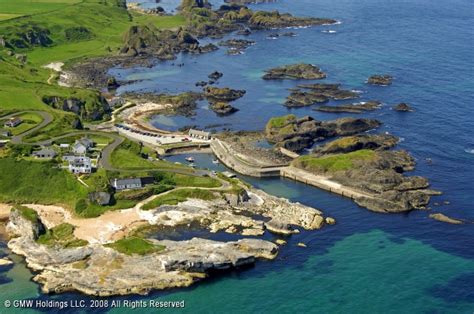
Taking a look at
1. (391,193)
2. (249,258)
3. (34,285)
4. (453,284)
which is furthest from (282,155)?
(34,285)

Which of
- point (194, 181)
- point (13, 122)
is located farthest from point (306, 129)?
point (13, 122)

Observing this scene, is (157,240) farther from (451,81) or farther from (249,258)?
(451,81)

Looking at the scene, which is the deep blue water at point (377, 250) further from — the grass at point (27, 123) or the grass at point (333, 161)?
the grass at point (27, 123)

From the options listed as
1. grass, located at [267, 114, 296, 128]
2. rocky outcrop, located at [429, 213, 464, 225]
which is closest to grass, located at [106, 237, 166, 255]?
rocky outcrop, located at [429, 213, 464, 225]

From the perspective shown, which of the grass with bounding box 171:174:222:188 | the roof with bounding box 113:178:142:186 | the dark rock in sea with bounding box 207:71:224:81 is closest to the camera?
the roof with bounding box 113:178:142:186

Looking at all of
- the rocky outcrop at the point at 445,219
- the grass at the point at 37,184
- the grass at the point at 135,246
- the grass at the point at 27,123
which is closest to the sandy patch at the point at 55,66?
the grass at the point at 27,123

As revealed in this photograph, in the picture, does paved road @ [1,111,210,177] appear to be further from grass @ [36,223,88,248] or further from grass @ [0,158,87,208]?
grass @ [36,223,88,248]
